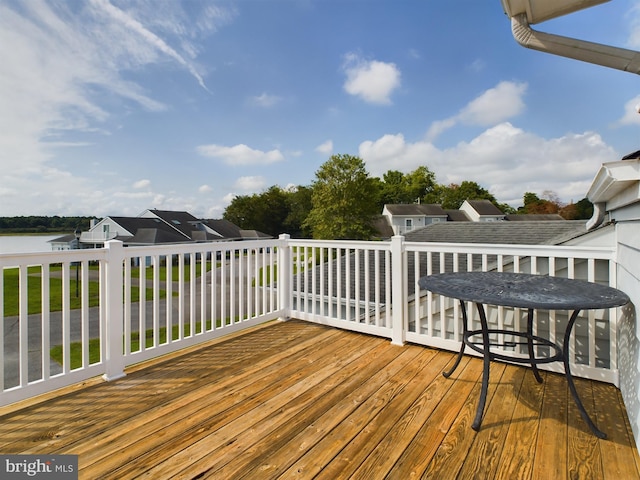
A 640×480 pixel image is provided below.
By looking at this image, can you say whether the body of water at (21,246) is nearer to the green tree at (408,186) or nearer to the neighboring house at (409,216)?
the neighboring house at (409,216)

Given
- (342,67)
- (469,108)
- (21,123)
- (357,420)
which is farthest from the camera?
(469,108)

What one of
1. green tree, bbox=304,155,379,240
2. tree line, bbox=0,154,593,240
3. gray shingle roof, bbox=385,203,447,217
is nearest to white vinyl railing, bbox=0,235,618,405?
tree line, bbox=0,154,593,240

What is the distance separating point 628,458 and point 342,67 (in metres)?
14.7

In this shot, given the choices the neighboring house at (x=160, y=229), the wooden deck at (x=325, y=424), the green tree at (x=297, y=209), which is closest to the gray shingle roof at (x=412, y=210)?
the green tree at (x=297, y=209)

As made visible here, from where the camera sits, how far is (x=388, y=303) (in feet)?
11.0

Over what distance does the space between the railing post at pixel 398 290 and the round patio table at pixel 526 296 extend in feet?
2.47

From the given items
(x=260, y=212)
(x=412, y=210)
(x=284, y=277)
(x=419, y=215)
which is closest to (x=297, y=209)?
(x=260, y=212)

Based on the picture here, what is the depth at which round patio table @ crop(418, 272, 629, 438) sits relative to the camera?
64.3 inches

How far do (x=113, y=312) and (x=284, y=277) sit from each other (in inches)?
76.8

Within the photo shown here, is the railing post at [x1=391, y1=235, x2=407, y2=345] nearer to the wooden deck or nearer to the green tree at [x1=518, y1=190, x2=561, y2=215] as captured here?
the wooden deck

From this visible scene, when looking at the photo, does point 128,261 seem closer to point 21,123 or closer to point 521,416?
point 521,416

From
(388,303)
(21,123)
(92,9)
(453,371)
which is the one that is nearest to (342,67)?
(92,9)

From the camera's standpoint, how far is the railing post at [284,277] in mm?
4023

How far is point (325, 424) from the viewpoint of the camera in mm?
1844
